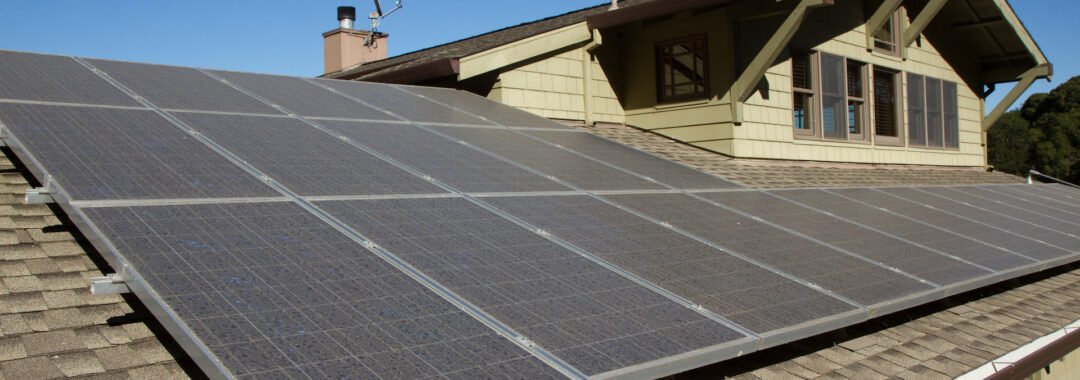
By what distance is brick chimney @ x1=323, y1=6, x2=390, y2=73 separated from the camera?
16.4 metres

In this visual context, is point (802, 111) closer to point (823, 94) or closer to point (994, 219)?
point (823, 94)

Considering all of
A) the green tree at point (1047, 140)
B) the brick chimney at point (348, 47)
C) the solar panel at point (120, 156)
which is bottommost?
the green tree at point (1047, 140)

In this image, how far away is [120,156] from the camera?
4.57m

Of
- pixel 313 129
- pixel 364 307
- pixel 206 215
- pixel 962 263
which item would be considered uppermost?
pixel 313 129

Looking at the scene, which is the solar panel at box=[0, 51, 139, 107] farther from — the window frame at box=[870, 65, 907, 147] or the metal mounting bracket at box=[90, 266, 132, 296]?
the window frame at box=[870, 65, 907, 147]

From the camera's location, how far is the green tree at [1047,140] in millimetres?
65562

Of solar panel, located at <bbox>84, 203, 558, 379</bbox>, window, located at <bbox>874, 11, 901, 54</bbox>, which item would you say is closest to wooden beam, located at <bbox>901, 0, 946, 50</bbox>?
window, located at <bbox>874, 11, 901, 54</bbox>

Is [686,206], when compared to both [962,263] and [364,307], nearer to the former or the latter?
[962,263]

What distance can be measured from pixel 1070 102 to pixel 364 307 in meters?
79.6

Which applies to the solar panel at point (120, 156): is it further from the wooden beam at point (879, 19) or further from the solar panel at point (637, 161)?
the wooden beam at point (879, 19)

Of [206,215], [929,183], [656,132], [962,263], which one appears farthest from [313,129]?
[929,183]

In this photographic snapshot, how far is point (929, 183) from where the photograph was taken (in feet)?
45.5

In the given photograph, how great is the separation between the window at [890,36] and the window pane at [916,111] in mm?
714

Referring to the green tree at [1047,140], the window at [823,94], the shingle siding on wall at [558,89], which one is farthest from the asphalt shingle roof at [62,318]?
A: the green tree at [1047,140]
